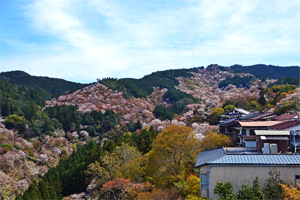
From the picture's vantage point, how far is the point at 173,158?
29.6 metres

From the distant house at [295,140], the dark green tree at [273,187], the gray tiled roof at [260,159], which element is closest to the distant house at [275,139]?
the distant house at [295,140]

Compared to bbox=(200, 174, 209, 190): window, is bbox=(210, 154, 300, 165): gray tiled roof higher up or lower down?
higher up

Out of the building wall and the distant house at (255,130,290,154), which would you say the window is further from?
the distant house at (255,130,290,154)

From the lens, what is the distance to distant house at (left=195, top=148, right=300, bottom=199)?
53.8 ft

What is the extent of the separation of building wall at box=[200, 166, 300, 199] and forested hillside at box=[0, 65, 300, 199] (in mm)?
3399

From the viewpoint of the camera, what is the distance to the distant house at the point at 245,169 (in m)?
16.4

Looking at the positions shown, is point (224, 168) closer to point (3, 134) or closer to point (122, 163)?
point (122, 163)

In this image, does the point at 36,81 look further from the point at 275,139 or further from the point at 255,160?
the point at 255,160

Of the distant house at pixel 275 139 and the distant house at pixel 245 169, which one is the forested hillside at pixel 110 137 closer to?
the distant house at pixel 245 169

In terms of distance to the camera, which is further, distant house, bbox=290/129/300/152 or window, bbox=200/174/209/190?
distant house, bbox=290/129/300/152

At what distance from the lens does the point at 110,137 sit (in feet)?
284

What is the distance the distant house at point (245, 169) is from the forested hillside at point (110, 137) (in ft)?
10.8

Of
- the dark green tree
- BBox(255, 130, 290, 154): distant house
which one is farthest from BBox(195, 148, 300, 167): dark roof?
BBox(255, 130, 290, 154): distant house

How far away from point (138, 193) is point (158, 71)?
16544 centimetres
